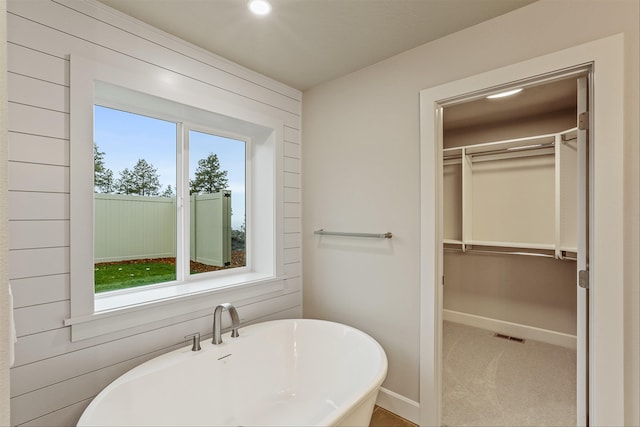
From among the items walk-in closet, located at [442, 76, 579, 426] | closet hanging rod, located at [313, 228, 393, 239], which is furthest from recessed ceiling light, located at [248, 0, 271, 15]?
walk-in closet, located at [442, 76, 579, 426]

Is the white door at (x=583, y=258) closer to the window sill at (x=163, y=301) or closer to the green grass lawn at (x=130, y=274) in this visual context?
the window sill at (x=163, y=301)

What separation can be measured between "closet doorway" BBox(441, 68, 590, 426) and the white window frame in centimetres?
149

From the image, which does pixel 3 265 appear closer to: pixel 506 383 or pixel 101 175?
pixel 101 175

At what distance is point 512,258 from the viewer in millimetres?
3322

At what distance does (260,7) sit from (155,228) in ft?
5.11

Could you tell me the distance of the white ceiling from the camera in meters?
1.57

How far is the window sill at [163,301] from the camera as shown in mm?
1526

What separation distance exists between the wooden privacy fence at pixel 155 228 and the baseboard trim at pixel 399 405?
1569mm

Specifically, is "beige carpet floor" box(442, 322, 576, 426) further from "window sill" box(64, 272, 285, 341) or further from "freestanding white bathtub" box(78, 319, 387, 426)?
"window sill" box(64, 272, 285, 341)

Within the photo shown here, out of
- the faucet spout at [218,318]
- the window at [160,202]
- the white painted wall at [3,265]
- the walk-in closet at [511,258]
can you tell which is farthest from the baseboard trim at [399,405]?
the white painted wall at [3,265]

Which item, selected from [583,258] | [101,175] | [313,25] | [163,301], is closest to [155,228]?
[101,175]
